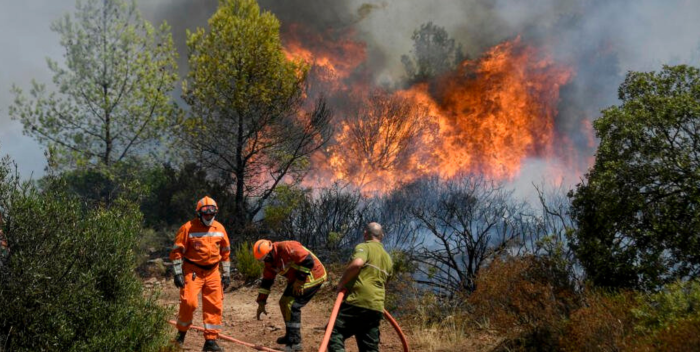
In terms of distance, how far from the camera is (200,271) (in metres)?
7.72

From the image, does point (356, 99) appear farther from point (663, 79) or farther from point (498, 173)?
point (663, 79)

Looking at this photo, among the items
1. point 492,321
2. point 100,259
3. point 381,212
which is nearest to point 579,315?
point 492,321

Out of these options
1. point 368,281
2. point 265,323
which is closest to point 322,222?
point 265,323

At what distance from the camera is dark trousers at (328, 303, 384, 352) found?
5430mm

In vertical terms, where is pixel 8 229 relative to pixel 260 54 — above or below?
below

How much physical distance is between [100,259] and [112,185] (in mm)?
17463

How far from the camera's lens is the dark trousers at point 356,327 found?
5430mm

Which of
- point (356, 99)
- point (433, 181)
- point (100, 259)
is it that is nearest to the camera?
point (100, 259)

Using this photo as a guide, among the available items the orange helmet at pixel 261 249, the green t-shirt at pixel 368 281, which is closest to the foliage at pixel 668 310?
the green t-shirt at pixel 368 281

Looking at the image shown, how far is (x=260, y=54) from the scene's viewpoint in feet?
65.6

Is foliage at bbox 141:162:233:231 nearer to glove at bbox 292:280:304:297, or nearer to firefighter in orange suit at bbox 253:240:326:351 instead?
firefighter in orange suit at bbox 253:240:326:351

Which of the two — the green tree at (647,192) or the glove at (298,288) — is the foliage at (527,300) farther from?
the glove at (298,288)

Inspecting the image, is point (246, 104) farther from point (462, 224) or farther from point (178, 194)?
point (462, 224)

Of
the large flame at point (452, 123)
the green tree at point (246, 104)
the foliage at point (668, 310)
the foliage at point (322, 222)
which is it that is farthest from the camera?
the large flame at point (452, 123)
